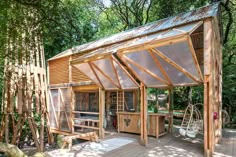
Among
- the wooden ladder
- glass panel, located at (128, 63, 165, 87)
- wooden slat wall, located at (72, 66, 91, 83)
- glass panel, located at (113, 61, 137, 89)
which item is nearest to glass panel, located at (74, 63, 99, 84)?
glass panel, located at (113, 61, 137, 89)

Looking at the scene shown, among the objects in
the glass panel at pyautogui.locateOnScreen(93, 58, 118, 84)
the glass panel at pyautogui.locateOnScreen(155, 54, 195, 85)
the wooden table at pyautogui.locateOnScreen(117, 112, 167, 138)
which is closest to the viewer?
the glass panel at pyautogui.locateOnScreen(155, 54, 195, 85)

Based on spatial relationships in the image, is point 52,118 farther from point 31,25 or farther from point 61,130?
point 31,25

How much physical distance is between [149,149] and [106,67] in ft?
9.43

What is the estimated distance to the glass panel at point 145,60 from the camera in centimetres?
471

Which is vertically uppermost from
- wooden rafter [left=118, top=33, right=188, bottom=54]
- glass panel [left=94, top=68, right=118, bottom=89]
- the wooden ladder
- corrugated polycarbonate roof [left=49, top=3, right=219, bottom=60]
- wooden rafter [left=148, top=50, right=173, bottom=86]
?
corrugated polycarbonate roof [left=49, top=3, right=219, bottom=60]

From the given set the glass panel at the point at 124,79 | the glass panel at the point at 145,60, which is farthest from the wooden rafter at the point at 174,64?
the glass panel at the point at 124,79

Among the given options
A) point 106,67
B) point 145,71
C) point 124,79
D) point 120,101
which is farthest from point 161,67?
point 120,101

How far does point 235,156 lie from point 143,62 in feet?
11.3

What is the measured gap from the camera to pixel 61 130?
976 centimetres

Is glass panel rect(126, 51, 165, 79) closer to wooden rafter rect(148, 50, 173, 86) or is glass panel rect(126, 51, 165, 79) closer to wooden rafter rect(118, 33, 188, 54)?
wooden rafter rect(148, 50, 173, 86)

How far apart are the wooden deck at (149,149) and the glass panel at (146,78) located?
1998 millimetres

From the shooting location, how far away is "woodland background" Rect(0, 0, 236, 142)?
4.56 metres

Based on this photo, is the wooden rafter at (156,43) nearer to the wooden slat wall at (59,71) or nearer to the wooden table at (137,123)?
the wooden table at (137,123)

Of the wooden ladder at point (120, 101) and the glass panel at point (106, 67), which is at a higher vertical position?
the glass panel at point (106, 67)
